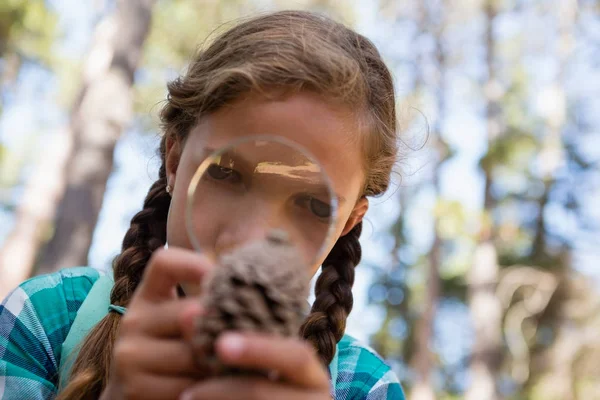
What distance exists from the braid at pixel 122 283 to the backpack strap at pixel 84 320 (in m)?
0.12

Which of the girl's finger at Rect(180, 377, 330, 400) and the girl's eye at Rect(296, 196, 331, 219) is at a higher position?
the girl's eye at Rect(296, 196, 331, 219)

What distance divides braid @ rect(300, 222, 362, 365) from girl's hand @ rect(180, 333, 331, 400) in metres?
1.03

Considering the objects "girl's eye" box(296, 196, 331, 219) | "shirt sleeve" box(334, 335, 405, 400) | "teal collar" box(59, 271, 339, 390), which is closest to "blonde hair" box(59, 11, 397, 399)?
"teal collar" box(59, 271, 339, 390)

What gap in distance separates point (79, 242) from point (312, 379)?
4.17 metres

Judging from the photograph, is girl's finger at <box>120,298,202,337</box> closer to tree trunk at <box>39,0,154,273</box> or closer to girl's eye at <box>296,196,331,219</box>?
girl's eye at <box>296,196,331,219</box>

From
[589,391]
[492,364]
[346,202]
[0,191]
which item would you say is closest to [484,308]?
[492,364]

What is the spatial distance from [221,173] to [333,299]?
0.92 metres

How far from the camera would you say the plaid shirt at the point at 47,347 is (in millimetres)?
1822

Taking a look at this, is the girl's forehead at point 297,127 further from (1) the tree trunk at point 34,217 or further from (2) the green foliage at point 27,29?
(2) the green foliage at point 27,29

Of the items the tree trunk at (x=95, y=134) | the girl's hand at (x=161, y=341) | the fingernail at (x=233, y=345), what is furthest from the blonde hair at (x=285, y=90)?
the tree trunk at (x=95, y=134)

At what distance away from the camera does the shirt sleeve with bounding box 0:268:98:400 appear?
5.91 feet

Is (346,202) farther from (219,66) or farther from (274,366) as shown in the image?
(274,366)

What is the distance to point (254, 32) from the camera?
207cm

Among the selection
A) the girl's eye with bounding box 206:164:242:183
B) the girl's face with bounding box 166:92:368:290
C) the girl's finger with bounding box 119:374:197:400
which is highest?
the girl's face with bounding box 166:92:368:290
